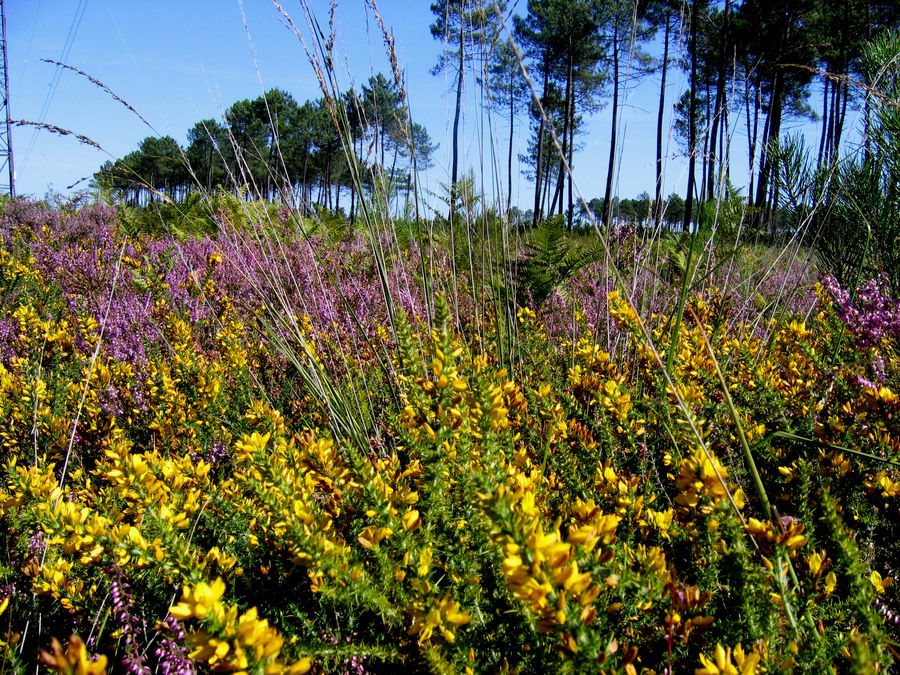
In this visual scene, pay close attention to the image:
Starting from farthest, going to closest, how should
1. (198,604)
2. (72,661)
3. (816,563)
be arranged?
Result: (816,563)
(198,604)
(72,661)

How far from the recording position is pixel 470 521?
110 cm

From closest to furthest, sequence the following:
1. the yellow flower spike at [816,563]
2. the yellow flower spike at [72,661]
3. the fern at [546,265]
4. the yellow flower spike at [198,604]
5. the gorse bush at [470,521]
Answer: the yellow flower spike at [72,661]
the yellow flower spike at [198,604]
the gorse bush at [470,521]
the yellow flower spike at [816,563]
the fern at [546,265]

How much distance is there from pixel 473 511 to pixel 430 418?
0.22m

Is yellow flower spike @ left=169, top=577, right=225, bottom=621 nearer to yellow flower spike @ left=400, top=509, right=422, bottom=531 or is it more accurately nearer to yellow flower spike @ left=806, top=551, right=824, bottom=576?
yellow flower spike @ left=400, top=509, right=422, bottom=531

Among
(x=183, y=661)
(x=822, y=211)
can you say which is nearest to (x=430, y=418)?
(x=183, y=661)

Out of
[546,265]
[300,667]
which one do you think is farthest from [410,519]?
[546,265]

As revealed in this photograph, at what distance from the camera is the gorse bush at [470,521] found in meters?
0.85

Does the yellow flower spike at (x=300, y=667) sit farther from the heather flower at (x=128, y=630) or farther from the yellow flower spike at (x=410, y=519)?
the heather flower at (x=128, y=630)

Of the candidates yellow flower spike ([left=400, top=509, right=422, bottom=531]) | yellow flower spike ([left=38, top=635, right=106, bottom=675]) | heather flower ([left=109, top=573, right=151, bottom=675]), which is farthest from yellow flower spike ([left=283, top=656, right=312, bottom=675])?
heather flower ([left=109, top=573, right=151, bottom=675])

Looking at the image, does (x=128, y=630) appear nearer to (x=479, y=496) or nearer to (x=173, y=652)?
(x=173, y=652)

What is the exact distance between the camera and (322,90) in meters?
1.74

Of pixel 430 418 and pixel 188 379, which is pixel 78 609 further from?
pixel 188 379

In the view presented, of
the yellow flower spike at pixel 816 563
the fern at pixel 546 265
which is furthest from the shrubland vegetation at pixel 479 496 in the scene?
the fern at pixel 546 265

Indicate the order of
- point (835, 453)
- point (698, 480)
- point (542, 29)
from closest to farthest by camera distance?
point (698, 480) < point (835, 453) < point (542, 29)
